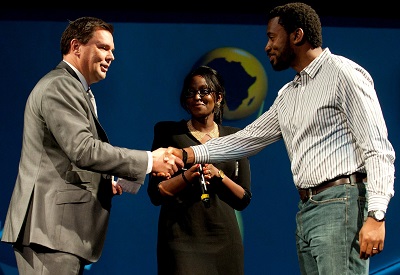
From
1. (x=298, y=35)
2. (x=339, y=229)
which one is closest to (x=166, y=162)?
(x=298, y=35)

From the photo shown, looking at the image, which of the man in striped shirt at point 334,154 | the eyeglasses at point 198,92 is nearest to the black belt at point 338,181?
the man in striped shirt at point 334,154

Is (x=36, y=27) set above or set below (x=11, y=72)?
above

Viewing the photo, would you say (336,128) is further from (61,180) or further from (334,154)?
(61,180)

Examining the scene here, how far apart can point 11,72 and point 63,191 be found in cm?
184

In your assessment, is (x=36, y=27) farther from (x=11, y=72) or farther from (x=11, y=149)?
(x=11, y=149)

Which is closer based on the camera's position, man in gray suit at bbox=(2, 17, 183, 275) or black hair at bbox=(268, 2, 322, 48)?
man in gray suit at bbox=(2, 17, 183, 275)

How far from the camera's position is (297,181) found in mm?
2541

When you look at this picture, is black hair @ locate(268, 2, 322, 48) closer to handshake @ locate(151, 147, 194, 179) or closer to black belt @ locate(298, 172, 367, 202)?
black belt @ locate(298, 172, 367, 202)

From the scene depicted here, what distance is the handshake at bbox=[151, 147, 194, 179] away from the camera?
2920mm

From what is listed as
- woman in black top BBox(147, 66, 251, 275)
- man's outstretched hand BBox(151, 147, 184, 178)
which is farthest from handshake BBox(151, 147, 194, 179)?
woman in black top BBox(147, 66, 251, 275)

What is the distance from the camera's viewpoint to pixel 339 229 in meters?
2.36

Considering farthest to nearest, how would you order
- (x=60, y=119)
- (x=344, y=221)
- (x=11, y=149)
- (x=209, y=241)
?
(x=11, y=149)
(x=209, y=241)
(x=60, y=119)
(x=344, y=221)

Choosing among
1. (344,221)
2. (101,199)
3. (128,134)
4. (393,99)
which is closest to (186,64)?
(128,134)

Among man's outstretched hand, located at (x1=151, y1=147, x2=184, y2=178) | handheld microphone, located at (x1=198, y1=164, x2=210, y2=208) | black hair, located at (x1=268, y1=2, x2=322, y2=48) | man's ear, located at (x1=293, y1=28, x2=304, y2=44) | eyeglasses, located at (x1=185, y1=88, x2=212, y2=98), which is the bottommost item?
handheld microphone, located at (x1=198, y1=164, x2=210, y2=208)
